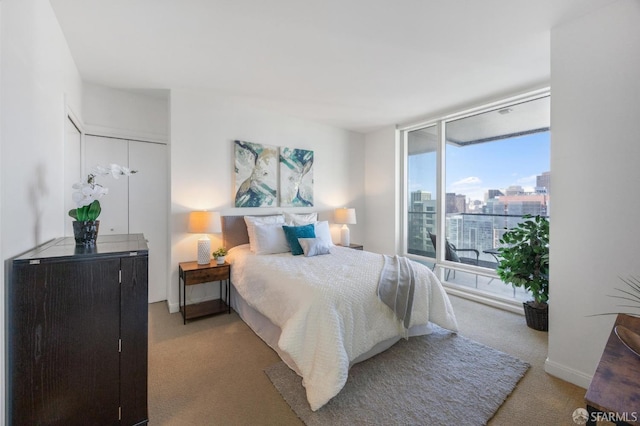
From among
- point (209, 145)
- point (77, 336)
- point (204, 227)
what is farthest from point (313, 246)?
point (77, 336)

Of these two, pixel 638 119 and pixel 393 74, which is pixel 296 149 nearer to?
pixel 393 74

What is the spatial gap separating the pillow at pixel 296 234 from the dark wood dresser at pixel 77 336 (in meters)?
1.83

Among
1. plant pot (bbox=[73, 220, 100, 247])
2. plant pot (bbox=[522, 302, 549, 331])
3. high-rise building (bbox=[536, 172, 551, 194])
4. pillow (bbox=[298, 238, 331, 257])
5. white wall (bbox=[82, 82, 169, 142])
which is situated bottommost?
plant pot (bbox=[522, 302, 549, 331])

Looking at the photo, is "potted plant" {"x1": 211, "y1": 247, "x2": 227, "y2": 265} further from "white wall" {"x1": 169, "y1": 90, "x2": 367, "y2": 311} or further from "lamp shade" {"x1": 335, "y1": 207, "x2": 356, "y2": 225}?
"lamp shade" {"x1": 335, "y1": 207, "x2": 356, "y2": 225}

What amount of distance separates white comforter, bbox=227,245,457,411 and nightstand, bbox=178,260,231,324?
215 millimetres

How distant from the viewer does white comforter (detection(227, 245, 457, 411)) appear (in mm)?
1763

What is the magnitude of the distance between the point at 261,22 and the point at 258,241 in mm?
2176

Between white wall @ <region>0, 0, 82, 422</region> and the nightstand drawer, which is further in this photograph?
the nightstand drawer

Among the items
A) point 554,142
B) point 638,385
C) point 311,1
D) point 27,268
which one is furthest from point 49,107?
point 554,142

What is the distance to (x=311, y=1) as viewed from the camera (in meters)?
1.83

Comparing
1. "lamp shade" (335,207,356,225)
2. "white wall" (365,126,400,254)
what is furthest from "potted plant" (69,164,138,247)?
"white wall" (365,126,400,254)

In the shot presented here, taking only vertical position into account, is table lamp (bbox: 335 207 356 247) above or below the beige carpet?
above

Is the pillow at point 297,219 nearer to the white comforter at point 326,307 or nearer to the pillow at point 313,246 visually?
the pillow at point 313,246

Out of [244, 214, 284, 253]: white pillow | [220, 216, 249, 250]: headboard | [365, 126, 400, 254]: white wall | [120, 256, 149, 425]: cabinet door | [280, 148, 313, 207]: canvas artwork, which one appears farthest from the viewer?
[365, 126, 400, 254]: white wall
